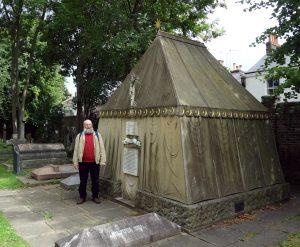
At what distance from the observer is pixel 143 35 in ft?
41.8

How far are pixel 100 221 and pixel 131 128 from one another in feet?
7.44

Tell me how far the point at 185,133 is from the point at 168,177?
3.15 feet

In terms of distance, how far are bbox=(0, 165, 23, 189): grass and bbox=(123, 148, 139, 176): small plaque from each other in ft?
13.8

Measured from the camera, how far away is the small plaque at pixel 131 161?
802 cm

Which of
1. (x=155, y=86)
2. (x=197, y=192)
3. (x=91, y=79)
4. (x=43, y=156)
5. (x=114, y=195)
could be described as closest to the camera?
(x=197, y=192)

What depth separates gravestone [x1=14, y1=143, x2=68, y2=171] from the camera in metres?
13.6

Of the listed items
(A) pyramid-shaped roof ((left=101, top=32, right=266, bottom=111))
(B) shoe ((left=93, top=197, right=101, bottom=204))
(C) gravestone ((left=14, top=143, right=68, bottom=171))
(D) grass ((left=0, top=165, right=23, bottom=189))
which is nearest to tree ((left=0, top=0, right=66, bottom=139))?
(C) gravestone ((left=14, top=143, right=68, bottom=171))

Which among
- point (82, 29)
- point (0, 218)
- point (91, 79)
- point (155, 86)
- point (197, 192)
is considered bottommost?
point (0, 218)

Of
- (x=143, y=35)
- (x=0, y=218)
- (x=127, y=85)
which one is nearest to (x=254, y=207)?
(x=127, y=85)

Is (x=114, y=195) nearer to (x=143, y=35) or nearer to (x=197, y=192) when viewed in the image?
(x=197, y=192)

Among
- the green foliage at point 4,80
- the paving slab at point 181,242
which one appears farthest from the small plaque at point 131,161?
the green foliage at point 4,80

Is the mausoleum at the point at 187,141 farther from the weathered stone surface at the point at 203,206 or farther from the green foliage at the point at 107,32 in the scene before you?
the green foliage at the point at 107,32

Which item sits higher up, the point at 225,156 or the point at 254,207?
the point at 225,156

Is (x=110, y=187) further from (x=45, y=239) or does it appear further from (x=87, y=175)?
(x=45, y=239)
